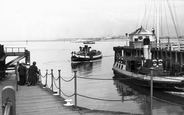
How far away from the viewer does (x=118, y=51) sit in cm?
4625

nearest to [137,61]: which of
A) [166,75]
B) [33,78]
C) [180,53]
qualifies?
[180,53]

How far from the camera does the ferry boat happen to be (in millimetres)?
23422

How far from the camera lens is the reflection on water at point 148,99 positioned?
18094 mm

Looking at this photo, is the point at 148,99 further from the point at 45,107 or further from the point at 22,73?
the point at 45,107

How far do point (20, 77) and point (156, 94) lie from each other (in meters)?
13.2

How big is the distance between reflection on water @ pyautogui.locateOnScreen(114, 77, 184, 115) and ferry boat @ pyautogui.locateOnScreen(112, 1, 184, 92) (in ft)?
2.06

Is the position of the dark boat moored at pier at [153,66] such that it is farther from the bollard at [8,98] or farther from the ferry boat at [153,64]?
the bollard at [8,98]

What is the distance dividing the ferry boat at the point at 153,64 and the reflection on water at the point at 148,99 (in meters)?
0.63

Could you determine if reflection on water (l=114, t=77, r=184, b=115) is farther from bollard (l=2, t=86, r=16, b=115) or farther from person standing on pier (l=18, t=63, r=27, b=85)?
bollard (l=2, t=86, r=16, b=115)

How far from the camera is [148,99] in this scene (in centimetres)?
2339

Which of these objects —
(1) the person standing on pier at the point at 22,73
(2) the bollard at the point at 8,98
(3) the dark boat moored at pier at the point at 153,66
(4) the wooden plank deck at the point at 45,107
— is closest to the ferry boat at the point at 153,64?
(3) the dark boat moored at pier at the point at 153,66

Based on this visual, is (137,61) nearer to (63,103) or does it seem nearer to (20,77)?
(20,77)

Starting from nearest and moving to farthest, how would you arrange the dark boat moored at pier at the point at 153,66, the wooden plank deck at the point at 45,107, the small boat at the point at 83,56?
the wooden plank deck at the point at 45,107
the dark boat moored at pier at the point at 153,66
the small boat at the point at 83,56

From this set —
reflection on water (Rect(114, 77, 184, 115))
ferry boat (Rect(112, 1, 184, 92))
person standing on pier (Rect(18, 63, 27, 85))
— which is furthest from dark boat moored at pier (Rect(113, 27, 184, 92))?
person standing on pier (Rect(18, 63, 27, 85))
